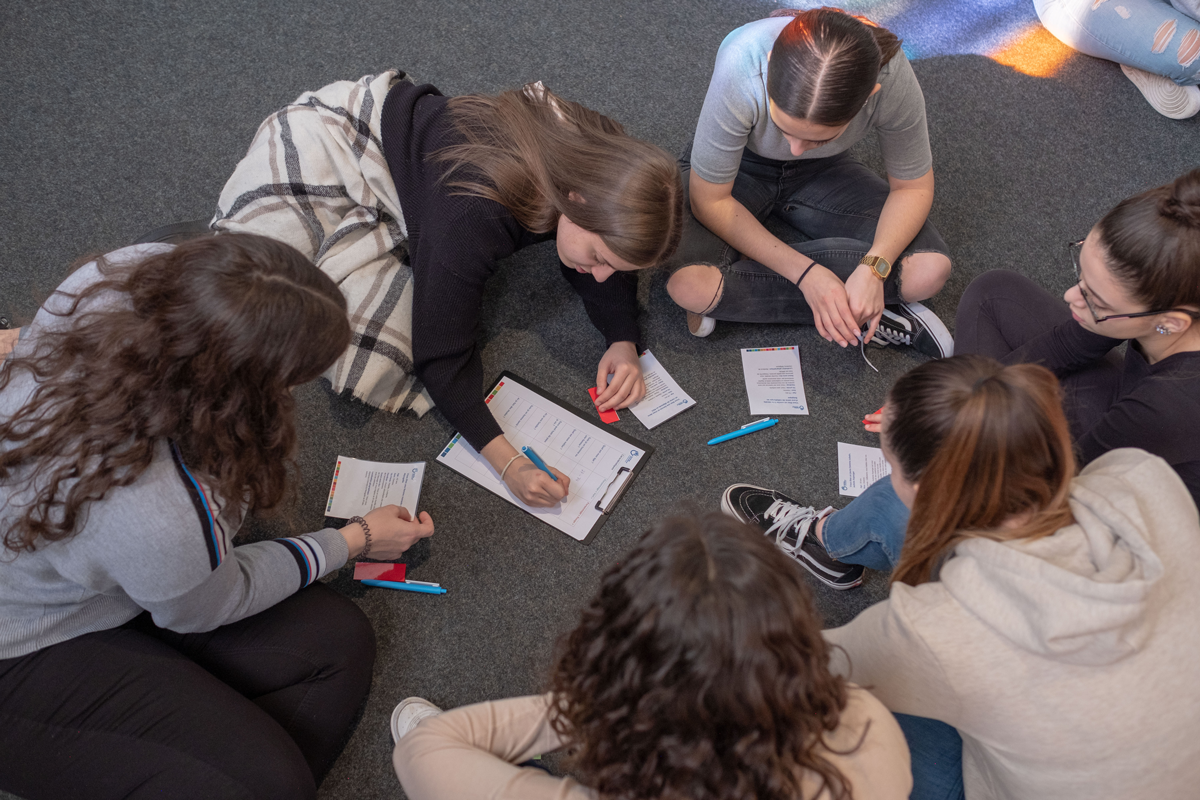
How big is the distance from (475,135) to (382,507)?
78cm

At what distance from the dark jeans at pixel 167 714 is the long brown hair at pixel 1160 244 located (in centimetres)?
159

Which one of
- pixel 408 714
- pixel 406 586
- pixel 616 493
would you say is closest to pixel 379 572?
pixel 406 586

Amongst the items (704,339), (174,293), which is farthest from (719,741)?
(704,339)

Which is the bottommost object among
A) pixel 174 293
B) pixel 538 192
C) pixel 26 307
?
pixel 26 307

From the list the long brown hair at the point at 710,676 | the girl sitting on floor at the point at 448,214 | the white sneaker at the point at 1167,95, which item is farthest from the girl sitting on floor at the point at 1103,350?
the white sneaker at the point at 1167,95

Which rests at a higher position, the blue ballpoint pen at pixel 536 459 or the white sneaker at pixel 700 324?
the white sneaker at pixel 700 324

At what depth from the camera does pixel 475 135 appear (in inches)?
61.5

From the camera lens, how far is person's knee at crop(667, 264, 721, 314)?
6.19 ft

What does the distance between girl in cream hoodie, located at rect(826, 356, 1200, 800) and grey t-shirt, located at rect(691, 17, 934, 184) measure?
0.83m

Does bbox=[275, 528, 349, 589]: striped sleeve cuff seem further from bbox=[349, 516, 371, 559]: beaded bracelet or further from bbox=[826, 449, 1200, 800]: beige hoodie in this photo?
bbox=[826, 449, 1200, 800]: beige hoodie

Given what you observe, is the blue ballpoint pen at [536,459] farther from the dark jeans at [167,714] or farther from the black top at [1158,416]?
the black top at [1158,416]

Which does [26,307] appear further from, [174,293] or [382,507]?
[174,293]

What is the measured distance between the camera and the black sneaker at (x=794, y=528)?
5.55 ft

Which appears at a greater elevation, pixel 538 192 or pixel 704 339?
pixel 538 192
